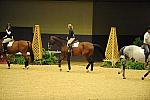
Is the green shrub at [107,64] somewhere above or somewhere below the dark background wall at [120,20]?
below

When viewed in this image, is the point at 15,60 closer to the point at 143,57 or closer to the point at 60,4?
the point at 60,4

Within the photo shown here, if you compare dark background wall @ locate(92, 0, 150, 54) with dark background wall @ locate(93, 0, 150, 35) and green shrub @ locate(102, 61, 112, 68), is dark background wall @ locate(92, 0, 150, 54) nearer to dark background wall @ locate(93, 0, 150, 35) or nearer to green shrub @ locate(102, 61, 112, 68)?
dark background wall @ locate(93, 0, 150, 35)

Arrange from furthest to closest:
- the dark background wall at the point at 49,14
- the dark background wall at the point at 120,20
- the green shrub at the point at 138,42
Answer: the dark background wall at the point at 49,14, the dark background wall at the point at 120,20, the green shrub at the point at 138,42

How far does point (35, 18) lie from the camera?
11.3 metres

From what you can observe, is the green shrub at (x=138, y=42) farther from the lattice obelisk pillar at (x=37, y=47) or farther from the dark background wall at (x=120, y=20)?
the lattice obelisk pillar at (x=37, y=47)

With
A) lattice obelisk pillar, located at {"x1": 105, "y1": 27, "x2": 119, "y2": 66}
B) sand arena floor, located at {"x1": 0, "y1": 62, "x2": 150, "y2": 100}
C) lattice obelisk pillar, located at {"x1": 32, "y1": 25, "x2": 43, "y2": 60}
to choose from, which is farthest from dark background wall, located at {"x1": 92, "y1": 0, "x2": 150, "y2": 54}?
sand arena floor, located at {"x1": 0, "y1": 62, "x2": 150, "y2": 100}

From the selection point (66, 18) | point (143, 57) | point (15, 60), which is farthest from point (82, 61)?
point (143, 57)

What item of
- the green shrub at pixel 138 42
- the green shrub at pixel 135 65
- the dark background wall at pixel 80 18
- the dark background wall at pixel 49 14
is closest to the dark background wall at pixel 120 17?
the dark background wall at pixel 80 18

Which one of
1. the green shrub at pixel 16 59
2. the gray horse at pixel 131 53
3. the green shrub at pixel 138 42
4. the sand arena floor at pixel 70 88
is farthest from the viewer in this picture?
the green shrub at pixel 138 42

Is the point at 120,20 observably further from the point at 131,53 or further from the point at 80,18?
the point at 131,53

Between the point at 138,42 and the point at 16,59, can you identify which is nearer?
the point at 16,59

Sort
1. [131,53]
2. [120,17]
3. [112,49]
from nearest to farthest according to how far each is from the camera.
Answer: [131,53] < [112,49] < [120,17]

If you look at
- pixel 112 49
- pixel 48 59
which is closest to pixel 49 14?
pixel 48 59

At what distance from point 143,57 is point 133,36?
131 inches
